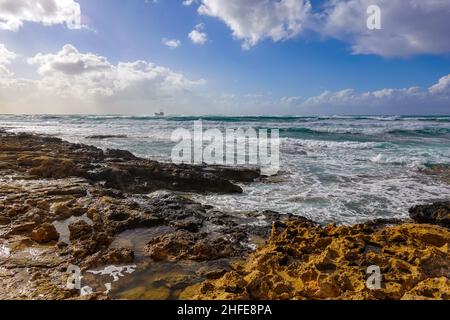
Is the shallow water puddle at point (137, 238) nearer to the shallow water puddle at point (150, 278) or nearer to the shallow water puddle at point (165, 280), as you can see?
the shallow water puddle at point (150, 278)

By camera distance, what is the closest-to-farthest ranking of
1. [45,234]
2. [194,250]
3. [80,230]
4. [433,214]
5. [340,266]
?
[340,266] → [194,250] → [45,234] → [80,230] → [433,214]

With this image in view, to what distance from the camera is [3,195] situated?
6.69 m

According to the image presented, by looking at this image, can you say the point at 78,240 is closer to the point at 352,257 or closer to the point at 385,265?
the point at 352,257

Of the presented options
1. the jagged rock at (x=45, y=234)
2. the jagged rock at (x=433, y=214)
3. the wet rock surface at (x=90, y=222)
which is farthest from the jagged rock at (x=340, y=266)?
the jagged rock at (x=45, y=234)

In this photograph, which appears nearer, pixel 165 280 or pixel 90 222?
pixel 165 280

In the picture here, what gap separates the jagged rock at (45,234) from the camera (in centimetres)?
491

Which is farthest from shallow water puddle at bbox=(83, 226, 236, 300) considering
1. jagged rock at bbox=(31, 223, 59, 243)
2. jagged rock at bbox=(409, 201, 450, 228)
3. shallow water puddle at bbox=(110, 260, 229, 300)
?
jagged rock at bbox=(409, 201, 450, 228)

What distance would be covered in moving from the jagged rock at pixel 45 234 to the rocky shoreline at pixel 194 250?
14 mm

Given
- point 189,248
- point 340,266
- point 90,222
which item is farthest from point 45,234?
point 340,266

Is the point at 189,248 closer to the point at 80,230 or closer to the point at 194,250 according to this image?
the point at 194,250

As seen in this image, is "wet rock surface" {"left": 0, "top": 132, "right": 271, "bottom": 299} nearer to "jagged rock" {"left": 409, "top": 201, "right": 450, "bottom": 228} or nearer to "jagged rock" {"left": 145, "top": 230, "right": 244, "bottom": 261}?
"jagged rock" {"left": 145, "top": 230, "right": 244, "bottom": 261}

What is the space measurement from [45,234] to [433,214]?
7.42m

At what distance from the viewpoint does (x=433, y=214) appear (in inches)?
259

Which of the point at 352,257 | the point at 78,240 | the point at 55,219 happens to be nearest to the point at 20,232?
the point at 55,219
